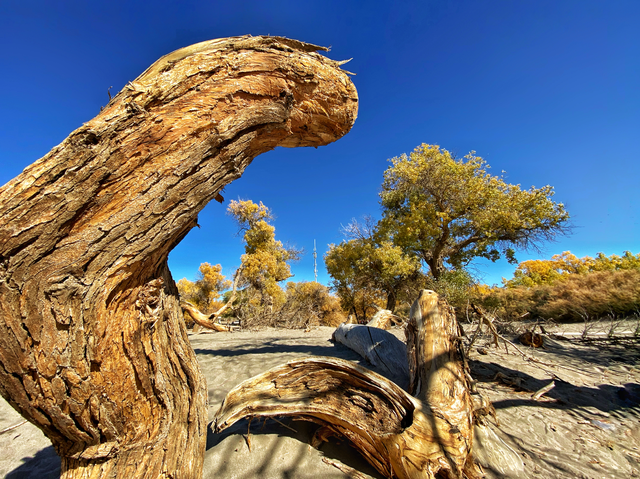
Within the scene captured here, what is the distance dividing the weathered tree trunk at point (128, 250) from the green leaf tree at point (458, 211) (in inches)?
429

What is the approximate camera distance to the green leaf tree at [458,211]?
10367 mm

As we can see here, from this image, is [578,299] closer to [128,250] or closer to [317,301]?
[128,250]

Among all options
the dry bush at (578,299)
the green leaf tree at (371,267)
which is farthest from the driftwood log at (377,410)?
the green leaf tree at (371,267)

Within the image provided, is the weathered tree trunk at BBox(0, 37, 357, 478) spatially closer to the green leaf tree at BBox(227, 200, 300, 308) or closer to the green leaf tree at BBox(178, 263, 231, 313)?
the green leaf tree at BBox(227, 200, 300, 308)

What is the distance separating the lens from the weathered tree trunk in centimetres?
116

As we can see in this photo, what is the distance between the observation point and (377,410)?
6.80 feet

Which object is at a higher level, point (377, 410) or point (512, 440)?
point (377, 410)

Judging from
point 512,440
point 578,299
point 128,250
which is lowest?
point 512,440

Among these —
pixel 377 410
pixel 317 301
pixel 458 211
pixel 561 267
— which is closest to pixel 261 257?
pixel 317 301

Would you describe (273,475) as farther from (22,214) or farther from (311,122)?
(311,122)

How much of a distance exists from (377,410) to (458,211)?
11.2m

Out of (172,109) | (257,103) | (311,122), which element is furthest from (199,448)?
(311,122)

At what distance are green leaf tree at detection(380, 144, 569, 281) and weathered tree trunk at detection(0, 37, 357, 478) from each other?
35.8 ft

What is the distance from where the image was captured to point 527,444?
7.82 ft
